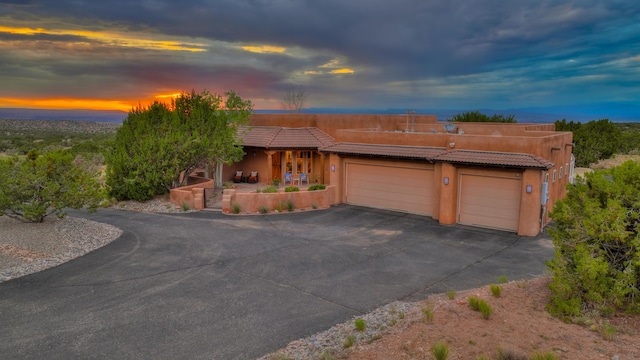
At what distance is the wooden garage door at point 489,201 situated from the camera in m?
17.3

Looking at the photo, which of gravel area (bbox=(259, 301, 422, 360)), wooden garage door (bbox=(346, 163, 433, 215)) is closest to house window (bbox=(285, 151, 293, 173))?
wooden garage door (bbox=(346, 163, 433, 215))

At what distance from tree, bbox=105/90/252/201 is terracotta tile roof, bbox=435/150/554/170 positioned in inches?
525

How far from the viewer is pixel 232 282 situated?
11.6m

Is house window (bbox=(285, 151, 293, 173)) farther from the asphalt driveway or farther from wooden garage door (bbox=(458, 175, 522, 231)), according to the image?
wooden garage door (bbox=(458, 175, 522, 231))

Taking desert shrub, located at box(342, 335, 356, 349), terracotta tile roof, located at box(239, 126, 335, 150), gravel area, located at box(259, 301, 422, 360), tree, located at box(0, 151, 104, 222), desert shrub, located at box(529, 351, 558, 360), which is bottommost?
gravel area, located at box(259, 301, 422, 360)

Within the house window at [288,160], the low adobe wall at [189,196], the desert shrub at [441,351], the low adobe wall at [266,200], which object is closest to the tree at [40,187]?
the low adobe wall at [189,196]

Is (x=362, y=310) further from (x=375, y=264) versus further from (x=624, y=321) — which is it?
(x=624, y=321)

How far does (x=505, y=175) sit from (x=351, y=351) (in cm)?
1255

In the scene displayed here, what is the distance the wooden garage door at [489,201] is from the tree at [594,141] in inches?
1314

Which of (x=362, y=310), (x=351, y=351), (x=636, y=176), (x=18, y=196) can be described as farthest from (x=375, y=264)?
(x=18, y=196)

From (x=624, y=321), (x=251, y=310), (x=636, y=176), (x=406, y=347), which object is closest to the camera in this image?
(x=406, y=347)

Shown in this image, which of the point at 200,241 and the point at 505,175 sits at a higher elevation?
the point at 505,175

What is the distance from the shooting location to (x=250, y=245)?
1533 cm

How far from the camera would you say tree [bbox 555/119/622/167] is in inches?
1759
